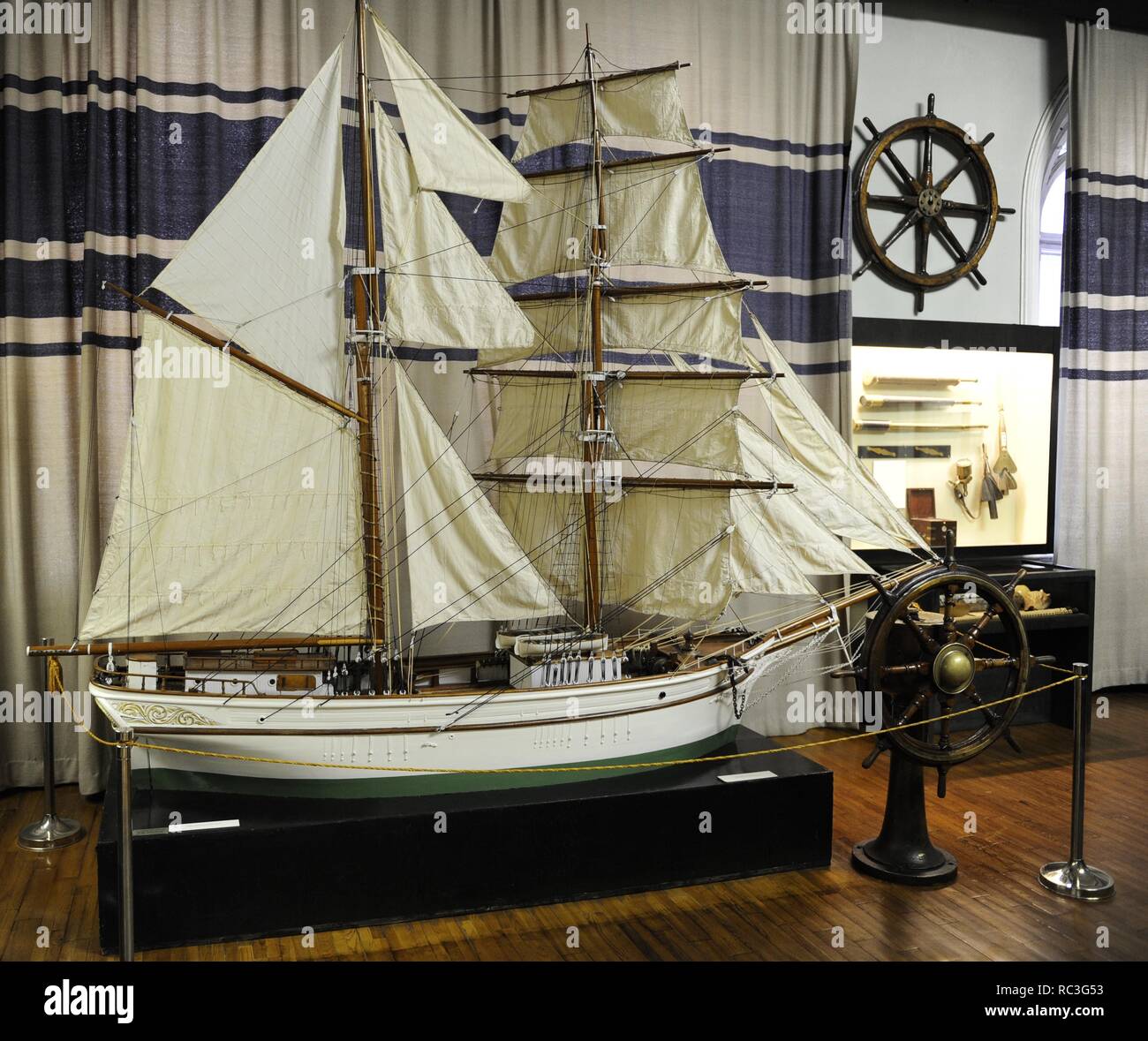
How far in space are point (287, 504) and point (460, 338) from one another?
998 millimetres

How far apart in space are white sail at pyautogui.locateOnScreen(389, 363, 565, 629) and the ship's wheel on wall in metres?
3.59

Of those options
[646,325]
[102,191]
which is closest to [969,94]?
[646,325]

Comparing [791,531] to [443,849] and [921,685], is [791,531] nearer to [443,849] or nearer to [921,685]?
[921,685]

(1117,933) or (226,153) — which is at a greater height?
(226,153)

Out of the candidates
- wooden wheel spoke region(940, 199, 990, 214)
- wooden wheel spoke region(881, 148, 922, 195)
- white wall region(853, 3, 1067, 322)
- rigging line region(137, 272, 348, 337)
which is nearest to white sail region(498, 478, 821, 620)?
rigging line region(137, 272, 348, 337)

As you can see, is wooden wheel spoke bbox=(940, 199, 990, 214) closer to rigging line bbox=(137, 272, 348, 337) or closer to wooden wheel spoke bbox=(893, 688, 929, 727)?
wooden wheel spoke bbox=(893, 688, 929, 727)

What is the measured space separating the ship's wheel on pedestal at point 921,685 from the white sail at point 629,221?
186 cm

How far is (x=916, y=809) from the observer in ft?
14.5

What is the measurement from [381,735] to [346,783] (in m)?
0.24

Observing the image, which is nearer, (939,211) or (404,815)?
(404,815)

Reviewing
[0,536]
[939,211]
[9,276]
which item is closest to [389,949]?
[0,536]

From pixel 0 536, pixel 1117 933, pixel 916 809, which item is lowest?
pixel 1117 933

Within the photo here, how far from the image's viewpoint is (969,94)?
7.02 m

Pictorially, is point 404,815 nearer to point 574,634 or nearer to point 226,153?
point 574,634
